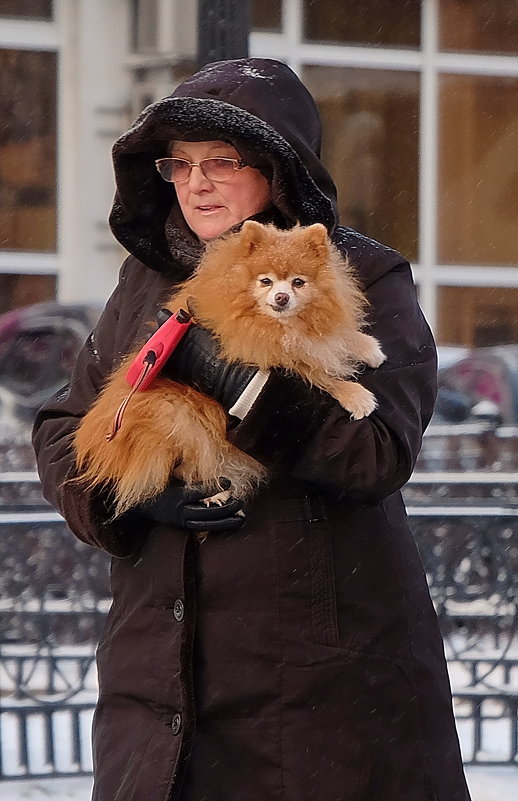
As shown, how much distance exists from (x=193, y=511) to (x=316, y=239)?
20.5 inches

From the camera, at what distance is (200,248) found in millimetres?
2447

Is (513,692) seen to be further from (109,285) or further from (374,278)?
(109,285)

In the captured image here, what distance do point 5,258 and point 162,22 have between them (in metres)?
1.78

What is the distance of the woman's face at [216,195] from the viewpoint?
95.0 inches

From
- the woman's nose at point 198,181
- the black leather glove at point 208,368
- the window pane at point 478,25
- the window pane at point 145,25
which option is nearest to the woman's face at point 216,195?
the woman's nose at point 198,181

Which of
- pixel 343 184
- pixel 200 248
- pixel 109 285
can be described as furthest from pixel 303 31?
pixel 200 248

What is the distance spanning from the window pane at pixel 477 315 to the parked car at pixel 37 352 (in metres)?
2.46

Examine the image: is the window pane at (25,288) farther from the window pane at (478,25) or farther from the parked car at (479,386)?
the window pane at (478,25)

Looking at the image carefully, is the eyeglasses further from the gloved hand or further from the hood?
the gloved hand

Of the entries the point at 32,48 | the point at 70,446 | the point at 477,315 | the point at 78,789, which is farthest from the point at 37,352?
the point at 70,446

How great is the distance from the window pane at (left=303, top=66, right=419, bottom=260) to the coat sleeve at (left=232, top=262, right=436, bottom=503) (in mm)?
6132

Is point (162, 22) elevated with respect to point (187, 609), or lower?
elevated

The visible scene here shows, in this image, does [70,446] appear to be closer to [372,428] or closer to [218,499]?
[218,499]

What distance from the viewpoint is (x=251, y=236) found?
2277 mm
